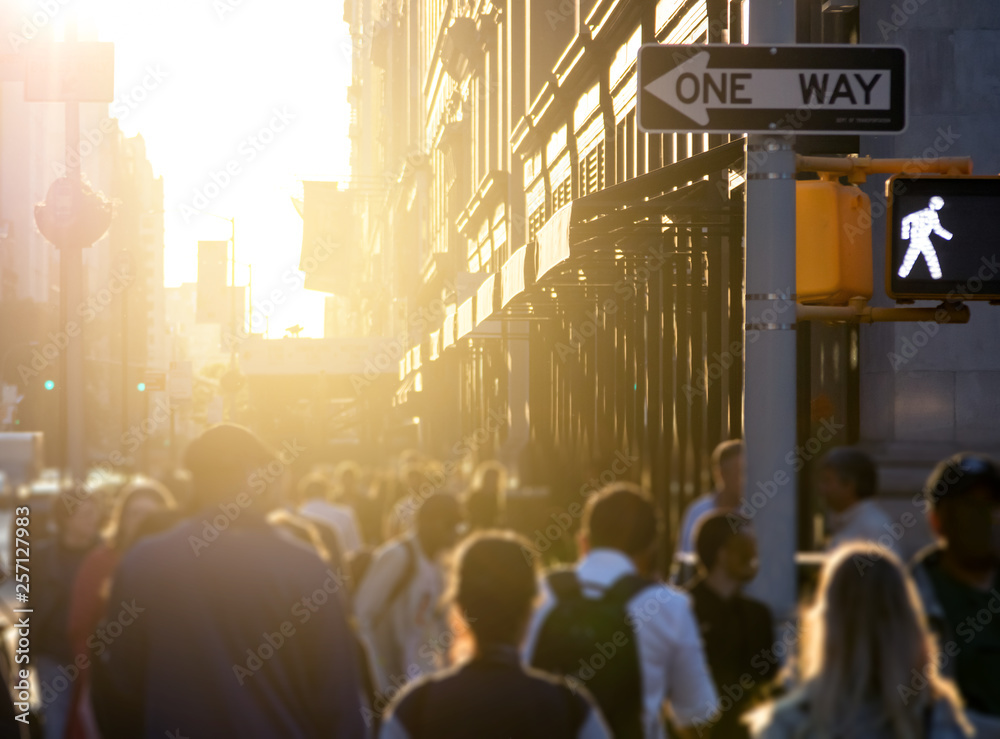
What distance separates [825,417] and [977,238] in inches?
243

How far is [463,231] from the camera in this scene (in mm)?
44031

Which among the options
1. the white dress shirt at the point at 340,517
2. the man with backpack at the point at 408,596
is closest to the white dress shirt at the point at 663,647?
the man with backpack at the point at 408,596

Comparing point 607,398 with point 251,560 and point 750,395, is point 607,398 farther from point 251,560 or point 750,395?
point 251,560

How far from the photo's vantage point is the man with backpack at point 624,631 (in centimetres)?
465

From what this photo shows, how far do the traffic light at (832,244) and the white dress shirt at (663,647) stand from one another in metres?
1.51

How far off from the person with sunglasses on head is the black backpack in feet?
3.18

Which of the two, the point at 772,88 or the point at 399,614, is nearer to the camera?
the point at 772,88

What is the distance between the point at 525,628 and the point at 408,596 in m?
2.73

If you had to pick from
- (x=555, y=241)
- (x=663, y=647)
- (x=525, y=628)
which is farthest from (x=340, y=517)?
(x=555, y=241)

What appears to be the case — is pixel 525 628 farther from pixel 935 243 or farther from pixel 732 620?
pixel 935 243

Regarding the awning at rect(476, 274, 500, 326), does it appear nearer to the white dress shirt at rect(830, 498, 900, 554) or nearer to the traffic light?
the traffic light

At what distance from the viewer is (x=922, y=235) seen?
6160 millimetres

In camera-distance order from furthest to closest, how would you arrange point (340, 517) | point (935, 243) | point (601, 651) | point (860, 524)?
1. point (340, 517)
2. point (935, 243)
3. point (860, 524)
4. point (601, 651)

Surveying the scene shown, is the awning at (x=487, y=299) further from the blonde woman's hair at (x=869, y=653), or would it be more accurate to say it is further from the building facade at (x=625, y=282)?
the blonde woman's hair at (x=869, y=653)
